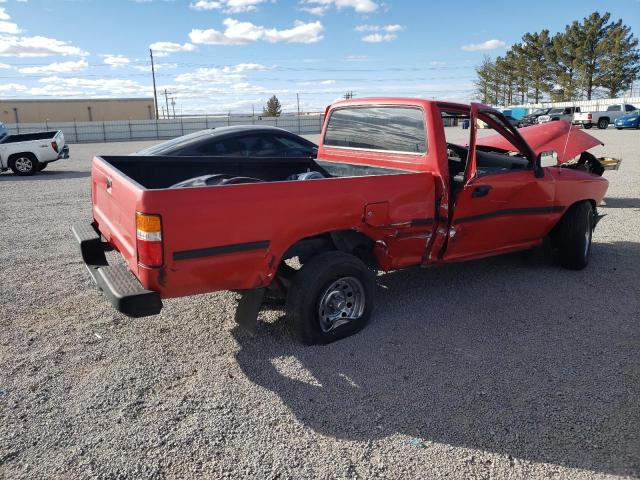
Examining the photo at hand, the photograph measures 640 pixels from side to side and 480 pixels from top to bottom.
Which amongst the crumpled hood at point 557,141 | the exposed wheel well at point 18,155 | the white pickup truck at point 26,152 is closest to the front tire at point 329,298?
the crumpled hood at point 557,141

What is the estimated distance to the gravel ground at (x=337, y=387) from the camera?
2.61 metres

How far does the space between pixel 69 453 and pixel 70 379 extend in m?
0.81

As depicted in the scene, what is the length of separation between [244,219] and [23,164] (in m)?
15.2

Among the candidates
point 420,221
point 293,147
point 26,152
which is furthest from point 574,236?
point 26,152

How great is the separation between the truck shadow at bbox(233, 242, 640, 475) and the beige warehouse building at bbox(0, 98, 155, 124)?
213 ft

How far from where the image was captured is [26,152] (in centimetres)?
1544

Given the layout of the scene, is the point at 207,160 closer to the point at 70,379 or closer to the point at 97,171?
the point at 97,171

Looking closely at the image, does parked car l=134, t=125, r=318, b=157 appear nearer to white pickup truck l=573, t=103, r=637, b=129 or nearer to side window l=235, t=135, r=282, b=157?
side window l=235, t=135, r=282, b=157

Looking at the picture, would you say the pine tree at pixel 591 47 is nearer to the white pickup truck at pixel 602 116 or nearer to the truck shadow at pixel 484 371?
the white pickup truck at pixel 602 116

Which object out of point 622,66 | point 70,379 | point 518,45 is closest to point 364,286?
point 70,379

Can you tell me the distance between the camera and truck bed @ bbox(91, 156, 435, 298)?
3.00m

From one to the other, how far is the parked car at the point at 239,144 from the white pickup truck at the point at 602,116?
3621 cm

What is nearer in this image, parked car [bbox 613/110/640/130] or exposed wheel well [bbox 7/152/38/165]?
exposed wheel well [bbox 7/152/38/165]

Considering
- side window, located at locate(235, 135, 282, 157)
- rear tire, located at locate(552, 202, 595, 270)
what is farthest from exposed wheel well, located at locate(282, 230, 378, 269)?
side window, located at locate(235, 135, 282, 157)
